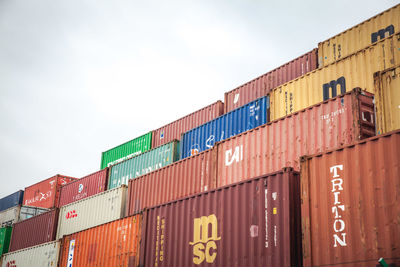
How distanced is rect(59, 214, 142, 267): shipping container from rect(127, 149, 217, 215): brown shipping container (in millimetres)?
1945

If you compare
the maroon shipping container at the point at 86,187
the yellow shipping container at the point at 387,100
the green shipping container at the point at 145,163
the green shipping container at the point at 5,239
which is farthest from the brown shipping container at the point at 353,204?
the green shipping container at the point at 5,239

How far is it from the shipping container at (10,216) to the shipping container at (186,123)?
10.9m

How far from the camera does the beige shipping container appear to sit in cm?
1950

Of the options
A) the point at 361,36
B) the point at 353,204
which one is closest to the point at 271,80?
the point at 361,36

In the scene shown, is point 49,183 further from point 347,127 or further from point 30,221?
point 347,127

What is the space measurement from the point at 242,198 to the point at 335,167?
113 inches

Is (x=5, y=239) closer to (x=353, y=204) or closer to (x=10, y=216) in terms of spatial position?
(x=10, y=216)

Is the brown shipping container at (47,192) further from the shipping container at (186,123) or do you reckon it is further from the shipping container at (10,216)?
the shipping container at (186,123)

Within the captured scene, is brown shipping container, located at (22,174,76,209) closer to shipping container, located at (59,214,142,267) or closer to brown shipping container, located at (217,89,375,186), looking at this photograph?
shipping container, located at (59,214,142,267)

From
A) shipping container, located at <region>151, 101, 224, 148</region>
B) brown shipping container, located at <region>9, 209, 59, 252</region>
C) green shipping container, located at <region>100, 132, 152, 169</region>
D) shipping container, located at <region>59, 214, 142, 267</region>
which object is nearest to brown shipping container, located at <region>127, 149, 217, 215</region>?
shipping container, located at <region>59, 214, 142, 267</region>

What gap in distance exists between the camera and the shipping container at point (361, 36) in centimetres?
1588

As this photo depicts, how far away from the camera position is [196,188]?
52.2ft

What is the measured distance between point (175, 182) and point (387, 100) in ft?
27.3

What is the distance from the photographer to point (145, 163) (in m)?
22.2
